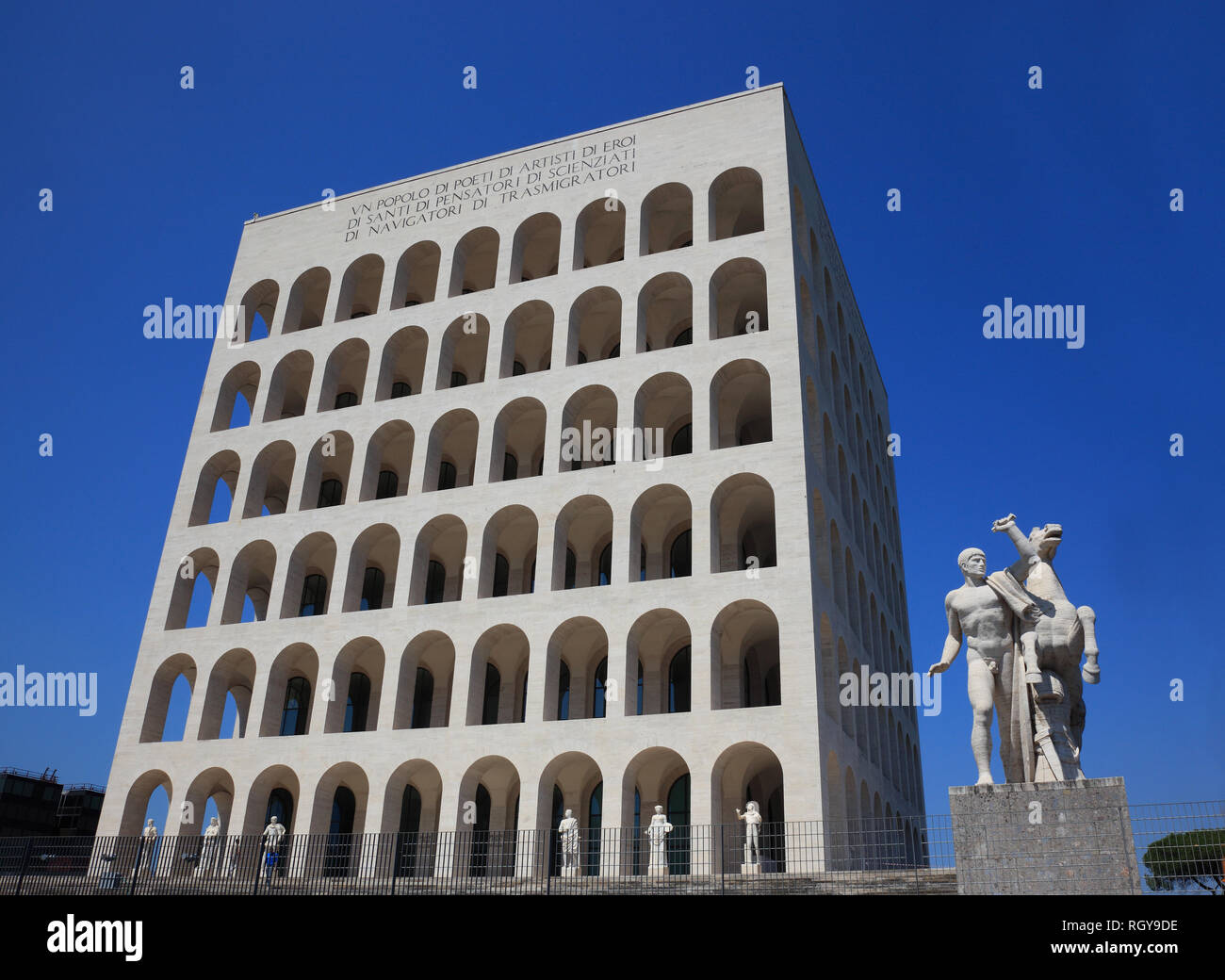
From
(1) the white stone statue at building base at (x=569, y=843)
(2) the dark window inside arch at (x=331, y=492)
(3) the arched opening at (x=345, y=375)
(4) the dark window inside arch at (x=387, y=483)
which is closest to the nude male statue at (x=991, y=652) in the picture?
(1) the white stone statue at building base at (x=569, y=843)

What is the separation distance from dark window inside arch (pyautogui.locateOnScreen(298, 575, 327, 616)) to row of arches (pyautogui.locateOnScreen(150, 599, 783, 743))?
10.1 ft

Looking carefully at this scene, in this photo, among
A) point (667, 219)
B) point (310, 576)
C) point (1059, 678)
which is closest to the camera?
point (1059, 678)

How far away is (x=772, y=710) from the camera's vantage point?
26.7m

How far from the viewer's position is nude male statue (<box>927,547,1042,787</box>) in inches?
570

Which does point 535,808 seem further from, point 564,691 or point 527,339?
point 527,339

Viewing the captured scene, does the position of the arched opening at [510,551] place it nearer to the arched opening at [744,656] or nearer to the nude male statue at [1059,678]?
the arched opening at [744,656]

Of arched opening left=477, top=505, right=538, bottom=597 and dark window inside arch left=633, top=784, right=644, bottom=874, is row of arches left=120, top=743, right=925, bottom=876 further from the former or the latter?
arched opening left=477, top=505, right=538, bottom=597

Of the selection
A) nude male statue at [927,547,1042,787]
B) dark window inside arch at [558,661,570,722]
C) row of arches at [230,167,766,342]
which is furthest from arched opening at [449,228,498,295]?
nude male statue at [927,547,1042,787]

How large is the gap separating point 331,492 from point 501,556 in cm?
883

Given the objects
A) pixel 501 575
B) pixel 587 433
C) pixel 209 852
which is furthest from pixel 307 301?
pixel 209 852

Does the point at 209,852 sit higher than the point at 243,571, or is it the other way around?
the point at 243,571

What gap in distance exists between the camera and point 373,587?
38.7 meters

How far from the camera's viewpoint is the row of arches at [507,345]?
114ft
